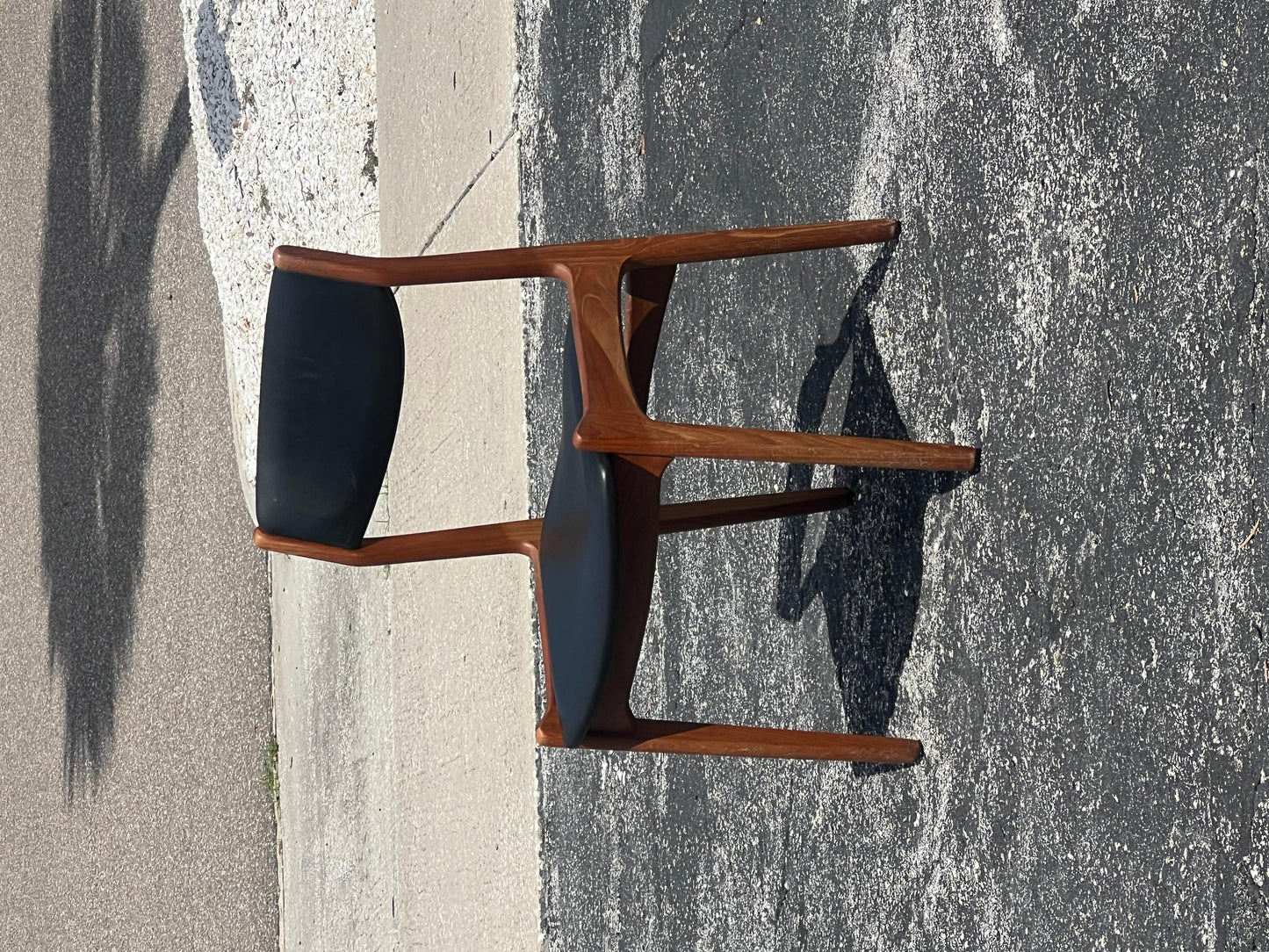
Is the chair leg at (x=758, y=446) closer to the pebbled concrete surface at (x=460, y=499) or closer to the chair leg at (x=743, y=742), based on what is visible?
the chair leg at (x=743, y=742)

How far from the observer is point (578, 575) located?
2.02m

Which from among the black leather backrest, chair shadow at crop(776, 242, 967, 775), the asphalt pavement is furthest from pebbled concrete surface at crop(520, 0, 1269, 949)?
the asphalt pavement

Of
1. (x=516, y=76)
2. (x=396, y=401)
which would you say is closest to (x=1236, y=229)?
(x=396, y=401)

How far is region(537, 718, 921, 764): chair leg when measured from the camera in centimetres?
217

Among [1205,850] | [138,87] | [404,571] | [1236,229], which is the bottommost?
[1205,850]

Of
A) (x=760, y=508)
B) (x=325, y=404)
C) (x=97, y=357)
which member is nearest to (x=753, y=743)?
(x=760, y=508)

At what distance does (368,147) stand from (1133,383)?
3174 mm

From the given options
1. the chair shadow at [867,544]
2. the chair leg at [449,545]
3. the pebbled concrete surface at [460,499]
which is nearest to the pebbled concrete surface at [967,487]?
the chair shadow at [867,544]

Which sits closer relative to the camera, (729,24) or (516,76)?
(729,24)

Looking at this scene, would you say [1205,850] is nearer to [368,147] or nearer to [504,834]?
[504,834]

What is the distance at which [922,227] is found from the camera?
2352 millimetres

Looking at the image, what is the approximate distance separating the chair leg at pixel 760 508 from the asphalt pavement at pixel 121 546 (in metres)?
2.68

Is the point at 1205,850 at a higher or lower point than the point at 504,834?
higher

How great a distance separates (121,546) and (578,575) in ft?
12.9
